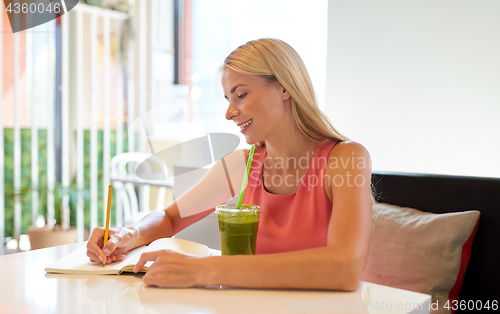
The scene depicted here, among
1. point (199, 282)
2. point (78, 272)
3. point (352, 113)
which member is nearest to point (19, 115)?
point (352, 113)

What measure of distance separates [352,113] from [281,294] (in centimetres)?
160

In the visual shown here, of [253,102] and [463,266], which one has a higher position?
[253,102]

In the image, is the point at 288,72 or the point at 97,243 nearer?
the point at 97,243

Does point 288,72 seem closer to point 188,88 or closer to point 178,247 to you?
point 178,247

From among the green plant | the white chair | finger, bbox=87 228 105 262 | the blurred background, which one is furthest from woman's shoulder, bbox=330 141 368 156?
the green plant

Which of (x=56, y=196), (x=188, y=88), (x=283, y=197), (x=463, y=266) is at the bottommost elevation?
(x=56, y=196)

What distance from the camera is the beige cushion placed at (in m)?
1.46

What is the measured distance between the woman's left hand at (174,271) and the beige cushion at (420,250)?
911mm

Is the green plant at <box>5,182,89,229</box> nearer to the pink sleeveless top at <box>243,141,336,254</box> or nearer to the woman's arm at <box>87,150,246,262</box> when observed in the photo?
the woman's arm at <box>87,150,246,262</box>

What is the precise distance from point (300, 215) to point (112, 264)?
0.53 meters

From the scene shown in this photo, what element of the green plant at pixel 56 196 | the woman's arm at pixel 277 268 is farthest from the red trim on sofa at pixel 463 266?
the green plant at pixel 56 196

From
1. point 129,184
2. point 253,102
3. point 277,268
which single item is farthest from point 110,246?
point 129,184

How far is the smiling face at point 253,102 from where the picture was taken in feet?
4.19

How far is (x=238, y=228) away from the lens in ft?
3.18
